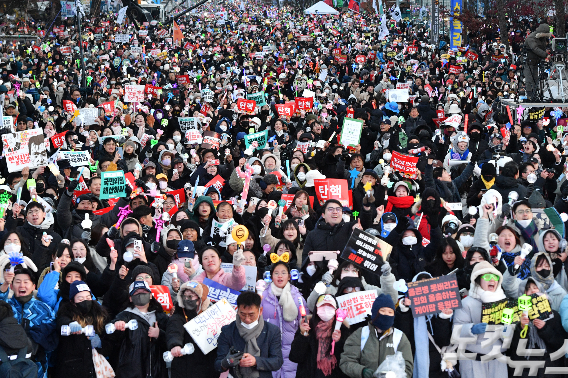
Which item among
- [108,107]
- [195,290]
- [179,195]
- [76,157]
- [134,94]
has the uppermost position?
[134,94]

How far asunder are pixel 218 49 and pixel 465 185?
64.4 feet

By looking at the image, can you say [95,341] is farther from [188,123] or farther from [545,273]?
[188,123]

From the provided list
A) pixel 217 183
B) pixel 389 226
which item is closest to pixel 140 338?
pixel 389 226

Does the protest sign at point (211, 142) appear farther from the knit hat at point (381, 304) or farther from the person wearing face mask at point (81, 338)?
the knit hat at point (381, 304)

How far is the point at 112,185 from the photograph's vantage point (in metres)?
8.88

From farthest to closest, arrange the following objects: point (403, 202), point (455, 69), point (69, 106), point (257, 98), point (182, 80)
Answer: point (455, 69) < point (182, 80) < point (257, 98) < point (69, 106) < point (403, 202)

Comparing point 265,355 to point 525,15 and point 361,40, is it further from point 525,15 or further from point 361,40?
point 525,15

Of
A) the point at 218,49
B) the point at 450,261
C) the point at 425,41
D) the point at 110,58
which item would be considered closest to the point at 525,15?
the point at 425,41

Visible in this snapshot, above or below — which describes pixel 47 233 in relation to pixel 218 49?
below

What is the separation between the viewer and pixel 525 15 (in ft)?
129

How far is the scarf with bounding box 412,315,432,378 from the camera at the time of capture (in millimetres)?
5535

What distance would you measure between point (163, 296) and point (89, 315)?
23.0 inches

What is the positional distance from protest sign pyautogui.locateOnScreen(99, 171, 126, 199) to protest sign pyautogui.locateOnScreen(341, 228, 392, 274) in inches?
145

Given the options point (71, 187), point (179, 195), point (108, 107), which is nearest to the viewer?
point (71, 187)
